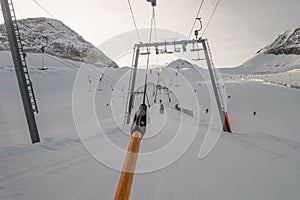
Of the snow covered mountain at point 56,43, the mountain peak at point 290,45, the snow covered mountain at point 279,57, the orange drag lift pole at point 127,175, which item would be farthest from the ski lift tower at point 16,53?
the mountain peak at point 290,45

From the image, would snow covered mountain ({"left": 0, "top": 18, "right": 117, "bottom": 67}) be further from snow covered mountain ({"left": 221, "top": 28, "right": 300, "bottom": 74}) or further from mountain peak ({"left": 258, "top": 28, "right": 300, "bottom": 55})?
mountain peak ({"left": 258, "top": 28, "right": 300, "bottom": 55})

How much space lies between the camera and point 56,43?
11444 centimetres

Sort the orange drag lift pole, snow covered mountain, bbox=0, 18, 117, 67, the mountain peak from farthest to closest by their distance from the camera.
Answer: the mountain peak < snow covered mountain, bbox=0, 18, 117, 67 < the orange drag lift pole

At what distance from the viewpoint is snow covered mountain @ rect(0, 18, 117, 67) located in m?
99.1

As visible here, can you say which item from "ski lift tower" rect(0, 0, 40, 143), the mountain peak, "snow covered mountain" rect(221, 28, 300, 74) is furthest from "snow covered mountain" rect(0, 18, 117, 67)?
the mountain peak

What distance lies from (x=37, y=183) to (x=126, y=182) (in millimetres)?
3844

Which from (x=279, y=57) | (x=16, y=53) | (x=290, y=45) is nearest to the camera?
(x=16, y=53)

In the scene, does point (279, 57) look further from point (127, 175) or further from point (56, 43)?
point (127, 175)

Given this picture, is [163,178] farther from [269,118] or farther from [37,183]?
[269,118]

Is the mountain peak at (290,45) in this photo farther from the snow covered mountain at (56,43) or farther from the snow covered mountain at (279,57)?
the snow covered mountain at (56,43)

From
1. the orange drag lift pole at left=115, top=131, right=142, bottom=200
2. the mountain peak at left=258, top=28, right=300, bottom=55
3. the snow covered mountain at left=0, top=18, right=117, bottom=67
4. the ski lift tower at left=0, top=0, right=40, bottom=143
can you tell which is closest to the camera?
Answer: the orange drag lift pole at left=115, top=131, right=142, bottom=200

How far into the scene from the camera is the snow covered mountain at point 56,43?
9912 cm

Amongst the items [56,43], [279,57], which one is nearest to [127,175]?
[56,43]

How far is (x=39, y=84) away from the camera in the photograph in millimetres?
38562
